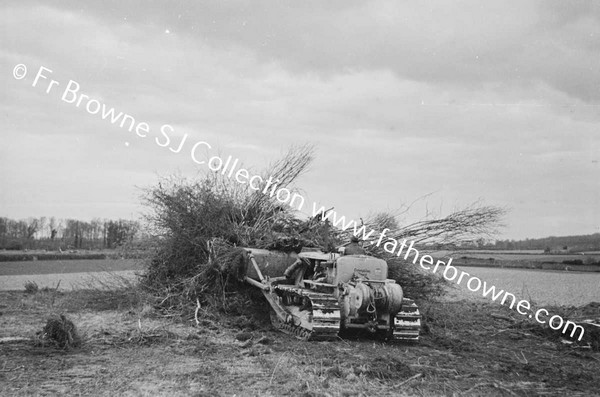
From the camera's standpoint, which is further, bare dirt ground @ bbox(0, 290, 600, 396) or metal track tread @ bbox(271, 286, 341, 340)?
metal track tread @ bbox(271, 286, 341, 340)

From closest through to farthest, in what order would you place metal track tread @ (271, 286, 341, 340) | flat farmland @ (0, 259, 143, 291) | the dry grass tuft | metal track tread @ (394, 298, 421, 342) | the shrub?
the dry grass tuft < metal track tread @ (271, 286, 341, 340) < metal track tread @ (394, 298, 421, 342) < flat farmland @ (0, 259, 143, 291) < the shrub

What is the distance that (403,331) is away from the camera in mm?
11250

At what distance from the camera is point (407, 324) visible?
11.2m

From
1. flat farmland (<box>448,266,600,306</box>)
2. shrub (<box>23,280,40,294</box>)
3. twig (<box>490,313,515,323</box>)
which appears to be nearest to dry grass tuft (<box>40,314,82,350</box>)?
flat farmland (<box>448,266,600,306</box>)

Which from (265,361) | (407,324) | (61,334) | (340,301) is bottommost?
(265,361)

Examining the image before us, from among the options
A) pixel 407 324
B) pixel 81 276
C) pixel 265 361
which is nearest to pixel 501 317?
pixel 407 324

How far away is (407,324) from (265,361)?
3.18m

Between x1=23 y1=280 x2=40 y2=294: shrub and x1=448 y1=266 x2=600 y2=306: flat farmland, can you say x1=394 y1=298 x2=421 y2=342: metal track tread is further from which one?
x1=23 y1=280 x2=40 y2=294: shrub

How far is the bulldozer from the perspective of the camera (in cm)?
1092

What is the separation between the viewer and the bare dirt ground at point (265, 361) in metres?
7.62

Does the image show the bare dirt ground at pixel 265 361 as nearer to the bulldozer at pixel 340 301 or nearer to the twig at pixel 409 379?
the twig at pixel 409 379

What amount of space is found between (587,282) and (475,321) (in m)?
13.6

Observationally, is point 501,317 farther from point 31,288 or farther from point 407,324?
point 31,288

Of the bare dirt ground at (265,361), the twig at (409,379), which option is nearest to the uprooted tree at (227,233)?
the bare dirt ground at (265,361)
